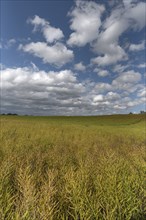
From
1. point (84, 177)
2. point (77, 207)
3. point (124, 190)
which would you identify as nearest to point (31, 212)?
point (77, 207)

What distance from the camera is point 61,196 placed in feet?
16.3

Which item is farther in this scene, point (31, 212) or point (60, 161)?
point (60, 161)

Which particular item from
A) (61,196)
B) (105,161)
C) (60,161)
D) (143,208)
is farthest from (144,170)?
(61,196)

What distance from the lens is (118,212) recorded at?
4539mm

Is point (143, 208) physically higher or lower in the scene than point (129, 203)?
lower

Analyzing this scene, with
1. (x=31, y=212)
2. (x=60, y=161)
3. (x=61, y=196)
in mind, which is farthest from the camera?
(x=60, y=161)

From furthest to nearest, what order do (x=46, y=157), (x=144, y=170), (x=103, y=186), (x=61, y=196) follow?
(x=46, y=157), (x=144, y=170), (x=103, y=186), (x=61, y=196)

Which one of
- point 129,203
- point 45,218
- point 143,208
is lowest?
point 143,208

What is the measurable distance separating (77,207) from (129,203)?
51.1 inches

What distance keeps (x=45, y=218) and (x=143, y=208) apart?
3.11 m

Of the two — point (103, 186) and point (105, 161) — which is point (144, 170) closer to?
point (105, 161)

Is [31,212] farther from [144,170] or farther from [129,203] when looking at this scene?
[144,170]

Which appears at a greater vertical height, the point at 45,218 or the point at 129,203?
the point at 45,218

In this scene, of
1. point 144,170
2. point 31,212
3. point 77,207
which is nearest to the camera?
point 31,212
